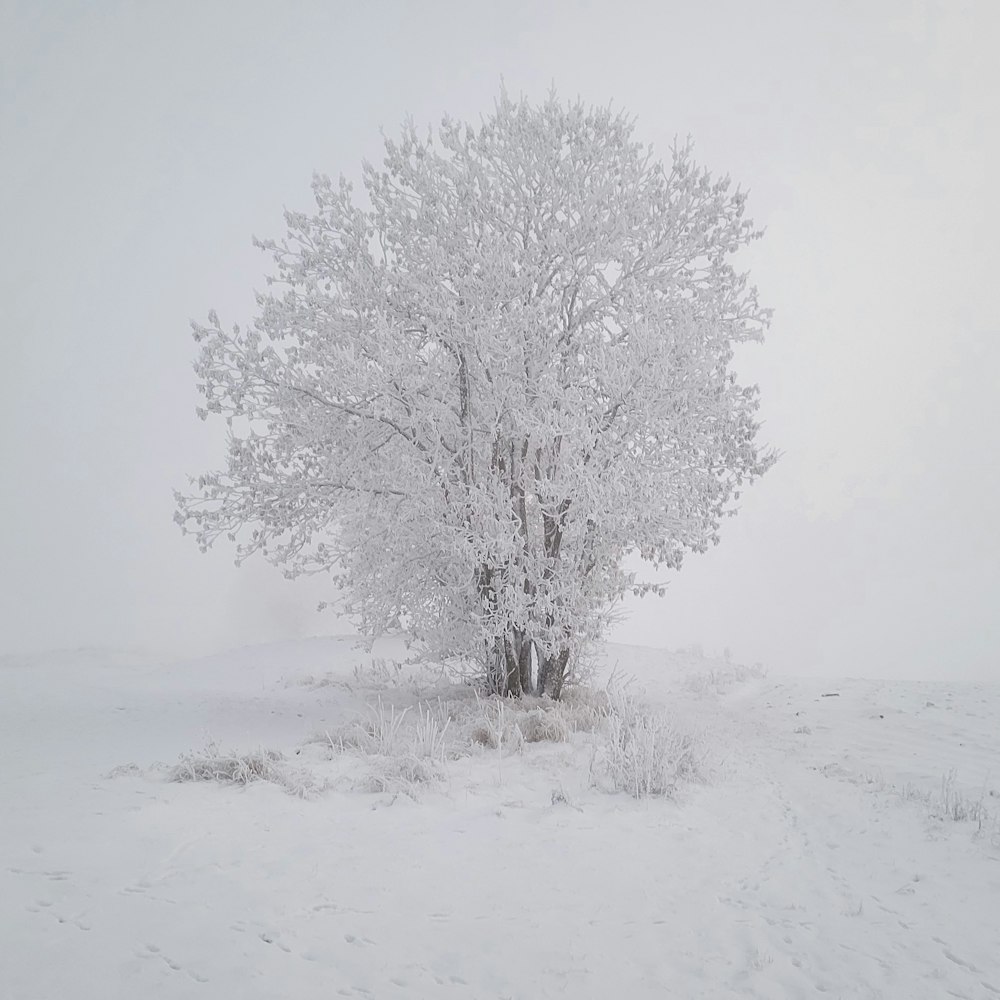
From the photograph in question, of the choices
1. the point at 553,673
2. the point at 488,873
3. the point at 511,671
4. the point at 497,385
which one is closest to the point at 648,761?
the point at 488,873

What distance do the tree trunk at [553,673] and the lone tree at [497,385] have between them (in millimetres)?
35

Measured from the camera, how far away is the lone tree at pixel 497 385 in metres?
9.55

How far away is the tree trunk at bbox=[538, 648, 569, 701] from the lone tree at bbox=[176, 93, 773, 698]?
0.12 feet

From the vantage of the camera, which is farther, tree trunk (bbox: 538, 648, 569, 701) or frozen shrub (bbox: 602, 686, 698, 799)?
tree trunk (bbox: 538, 648, 569, 701)

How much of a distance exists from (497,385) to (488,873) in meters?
6.89

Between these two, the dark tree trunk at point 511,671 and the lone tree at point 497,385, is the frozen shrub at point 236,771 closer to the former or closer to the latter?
the lone tree at point 497,385

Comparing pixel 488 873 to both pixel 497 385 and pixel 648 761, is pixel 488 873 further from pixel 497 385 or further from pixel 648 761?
pixel 497 385

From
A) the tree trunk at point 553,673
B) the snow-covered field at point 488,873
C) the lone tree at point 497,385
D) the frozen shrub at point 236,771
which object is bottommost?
the snow-covered field at point 488,873

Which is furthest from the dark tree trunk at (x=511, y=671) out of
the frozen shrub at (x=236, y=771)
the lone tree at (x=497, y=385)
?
the frozen shrub at (x=236, y=771)

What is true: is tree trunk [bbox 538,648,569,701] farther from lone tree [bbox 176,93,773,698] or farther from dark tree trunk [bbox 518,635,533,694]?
dark tree trunk [bbox 518,635,533,694]

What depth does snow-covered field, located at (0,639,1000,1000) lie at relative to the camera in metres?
2.98

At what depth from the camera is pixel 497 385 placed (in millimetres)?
9758

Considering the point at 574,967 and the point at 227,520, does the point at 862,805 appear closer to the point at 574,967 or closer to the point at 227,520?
the point at 574,967

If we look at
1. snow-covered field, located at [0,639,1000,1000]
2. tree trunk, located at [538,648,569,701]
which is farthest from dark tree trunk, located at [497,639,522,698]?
snow-covered field, located at [0,639,1000,1000]
